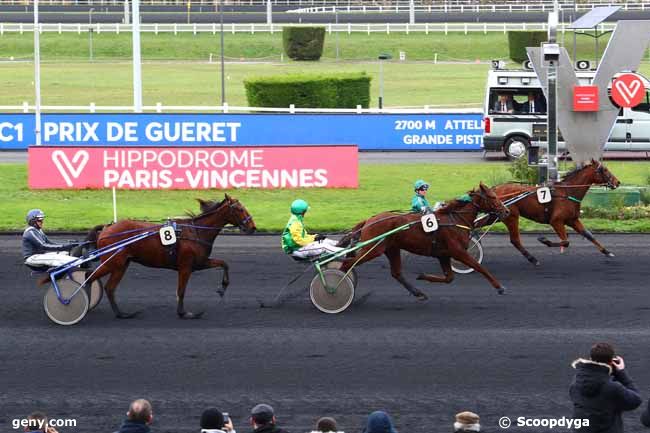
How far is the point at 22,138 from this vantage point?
3075 cm

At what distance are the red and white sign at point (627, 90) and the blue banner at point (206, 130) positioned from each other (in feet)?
24.0

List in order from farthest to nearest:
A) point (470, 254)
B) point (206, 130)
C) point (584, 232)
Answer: point (206, 130) → point (584, 232) → point (470, 254)

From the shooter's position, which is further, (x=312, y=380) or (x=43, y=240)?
(x=43, y=240)

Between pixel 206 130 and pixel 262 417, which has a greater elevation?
pixel 206 130

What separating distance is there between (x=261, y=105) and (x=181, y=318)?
2339 cm

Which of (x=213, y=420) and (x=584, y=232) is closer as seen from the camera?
(x=213, y=420)

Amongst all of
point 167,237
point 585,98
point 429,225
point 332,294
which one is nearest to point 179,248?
point 167,237

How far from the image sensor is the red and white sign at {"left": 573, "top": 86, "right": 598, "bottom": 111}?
19797mm

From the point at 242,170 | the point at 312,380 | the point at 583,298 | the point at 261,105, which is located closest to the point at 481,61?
the point at 261,105

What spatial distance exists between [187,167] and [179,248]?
389 inches

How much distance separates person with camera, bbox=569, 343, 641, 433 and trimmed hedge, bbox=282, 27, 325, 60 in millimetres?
51918

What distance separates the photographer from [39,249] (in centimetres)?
1284

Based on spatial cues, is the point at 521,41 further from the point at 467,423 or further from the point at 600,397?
the point at 467,423

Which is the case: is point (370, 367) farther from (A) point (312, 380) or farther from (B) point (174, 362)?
(B) point (174, 362)
